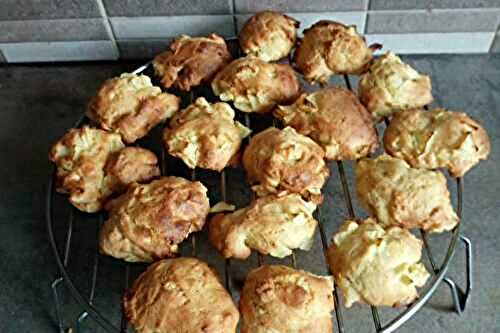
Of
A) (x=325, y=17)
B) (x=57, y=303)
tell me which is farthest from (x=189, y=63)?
(x=57, y=303)

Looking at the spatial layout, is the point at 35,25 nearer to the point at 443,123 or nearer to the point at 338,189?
the point at 338,189

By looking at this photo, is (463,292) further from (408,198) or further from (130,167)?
(130,167)

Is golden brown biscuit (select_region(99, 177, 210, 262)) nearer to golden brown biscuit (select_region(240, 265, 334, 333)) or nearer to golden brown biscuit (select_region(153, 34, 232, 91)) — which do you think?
golden brown biscuit (select_region(240, 265, 334, 333))

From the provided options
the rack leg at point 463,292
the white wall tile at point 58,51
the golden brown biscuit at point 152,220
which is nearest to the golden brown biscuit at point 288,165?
the golden brown biscuit at point 152,220

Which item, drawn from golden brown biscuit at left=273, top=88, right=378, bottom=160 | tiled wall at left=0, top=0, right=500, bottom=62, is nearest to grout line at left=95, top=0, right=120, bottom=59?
tiled wall at left=0, top=0, right=500, bottom=62

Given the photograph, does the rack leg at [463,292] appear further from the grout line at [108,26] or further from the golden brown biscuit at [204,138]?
the grout line at [108,26]

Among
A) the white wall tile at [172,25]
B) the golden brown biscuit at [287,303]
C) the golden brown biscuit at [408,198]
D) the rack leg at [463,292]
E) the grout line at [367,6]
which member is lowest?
the rack leg at [463,292]

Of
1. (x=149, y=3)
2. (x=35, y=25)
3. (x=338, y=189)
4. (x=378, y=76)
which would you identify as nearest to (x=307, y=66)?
(x=378, y=76)
